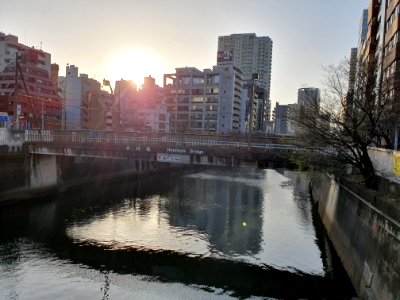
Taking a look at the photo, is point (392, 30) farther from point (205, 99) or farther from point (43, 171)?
point (205, 99)

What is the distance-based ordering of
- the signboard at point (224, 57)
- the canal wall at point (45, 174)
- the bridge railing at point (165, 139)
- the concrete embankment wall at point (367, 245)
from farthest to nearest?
the signboard at point (224, 57) < the canal wall at point (45, 174) < the bridge railing at point (165, 139) < the concrete embankment wall at point (367, 245)

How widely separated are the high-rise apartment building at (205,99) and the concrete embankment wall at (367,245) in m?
103

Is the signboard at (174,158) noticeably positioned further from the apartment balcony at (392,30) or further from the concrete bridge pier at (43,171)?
the apartment balcony at (392,30)

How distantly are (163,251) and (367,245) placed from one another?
11.2 metres

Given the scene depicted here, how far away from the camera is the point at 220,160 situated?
1112 inches

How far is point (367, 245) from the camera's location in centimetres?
1667

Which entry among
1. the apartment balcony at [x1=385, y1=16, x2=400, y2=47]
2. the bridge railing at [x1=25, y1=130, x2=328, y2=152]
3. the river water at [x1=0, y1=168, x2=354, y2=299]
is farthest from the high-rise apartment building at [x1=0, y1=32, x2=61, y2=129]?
the apartment balcony at [x1=385, y1=16, x2=400, y2=47]

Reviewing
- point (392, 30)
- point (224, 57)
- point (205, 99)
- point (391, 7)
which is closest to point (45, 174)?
point (392, 30)

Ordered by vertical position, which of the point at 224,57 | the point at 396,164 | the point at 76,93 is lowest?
the point at 396,164

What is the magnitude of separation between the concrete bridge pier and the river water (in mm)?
2337

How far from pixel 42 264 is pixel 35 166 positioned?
20.2m

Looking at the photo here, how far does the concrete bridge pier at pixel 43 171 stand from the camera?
36406 millimetres

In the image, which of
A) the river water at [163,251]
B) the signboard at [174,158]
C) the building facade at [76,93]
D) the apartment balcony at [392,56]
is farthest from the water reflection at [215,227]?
the building facade at [76,93]

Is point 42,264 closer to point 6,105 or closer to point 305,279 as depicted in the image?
point 305,279
